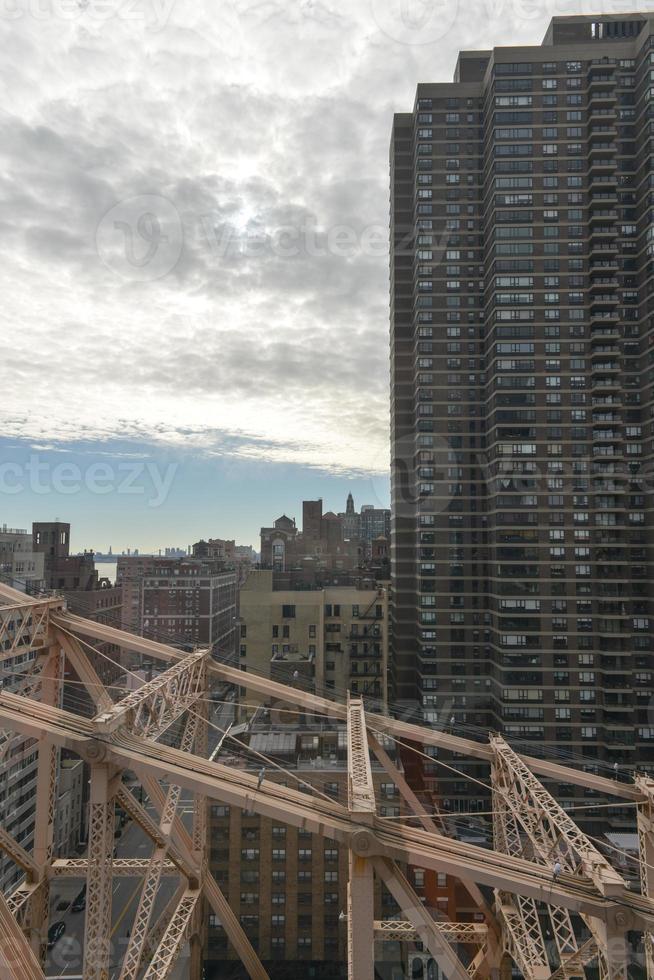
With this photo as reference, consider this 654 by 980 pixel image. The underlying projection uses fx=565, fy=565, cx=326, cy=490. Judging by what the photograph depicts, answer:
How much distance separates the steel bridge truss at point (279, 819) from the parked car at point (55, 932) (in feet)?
111

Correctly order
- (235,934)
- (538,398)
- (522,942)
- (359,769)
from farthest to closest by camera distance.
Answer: (538,398)
(235,934)
(522,942)
(359,769)

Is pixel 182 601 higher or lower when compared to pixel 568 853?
lower

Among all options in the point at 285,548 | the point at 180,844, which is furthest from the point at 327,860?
the point at 285,548

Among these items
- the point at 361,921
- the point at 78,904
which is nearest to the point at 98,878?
the point at 361,921

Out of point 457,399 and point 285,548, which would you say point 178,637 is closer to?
point 285,548

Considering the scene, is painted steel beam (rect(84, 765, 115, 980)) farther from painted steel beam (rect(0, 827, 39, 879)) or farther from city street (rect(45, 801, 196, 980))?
city street (rect(45, 801, 196, 980))

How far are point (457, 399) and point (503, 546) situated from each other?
1469cm

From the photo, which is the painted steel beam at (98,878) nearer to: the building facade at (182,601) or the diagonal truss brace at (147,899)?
the diagonal truss brace at (147,899)

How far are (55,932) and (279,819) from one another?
48028mm

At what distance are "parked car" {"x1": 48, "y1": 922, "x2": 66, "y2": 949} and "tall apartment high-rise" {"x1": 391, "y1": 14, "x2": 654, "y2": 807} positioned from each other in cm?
3398

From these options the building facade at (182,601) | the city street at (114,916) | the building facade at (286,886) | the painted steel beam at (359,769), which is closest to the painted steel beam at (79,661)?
the painted steel beam at (359,769)

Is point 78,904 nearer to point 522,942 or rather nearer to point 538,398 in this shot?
point 522,942

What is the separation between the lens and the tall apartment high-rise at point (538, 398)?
46719 mm

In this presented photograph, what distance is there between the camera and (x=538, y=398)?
4981 centimetres
